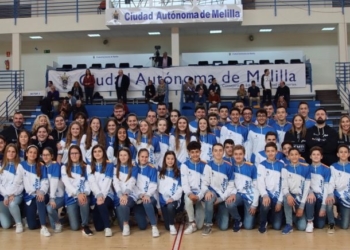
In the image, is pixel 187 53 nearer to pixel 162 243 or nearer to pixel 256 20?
pixel 256 20

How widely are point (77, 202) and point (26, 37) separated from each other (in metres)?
11.7

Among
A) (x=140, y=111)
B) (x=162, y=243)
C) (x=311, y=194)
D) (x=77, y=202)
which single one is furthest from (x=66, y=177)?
(x=140, y=111)

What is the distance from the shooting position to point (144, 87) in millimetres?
13547

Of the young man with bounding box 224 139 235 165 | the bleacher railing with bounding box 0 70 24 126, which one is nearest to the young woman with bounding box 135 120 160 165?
the young man with bounding box 224 139 235 165

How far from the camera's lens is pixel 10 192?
215 inches

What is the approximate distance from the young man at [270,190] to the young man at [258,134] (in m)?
0.89

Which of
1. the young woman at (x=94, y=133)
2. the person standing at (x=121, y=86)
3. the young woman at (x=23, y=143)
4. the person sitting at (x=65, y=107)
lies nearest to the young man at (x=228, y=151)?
the young woman at (x=94, y=133)

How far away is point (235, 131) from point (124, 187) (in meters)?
2.07

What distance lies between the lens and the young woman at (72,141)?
5901 mm

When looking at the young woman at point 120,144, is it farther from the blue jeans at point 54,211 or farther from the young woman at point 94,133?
the blue jeans at point 54,211

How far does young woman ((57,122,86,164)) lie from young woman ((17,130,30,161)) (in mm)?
469

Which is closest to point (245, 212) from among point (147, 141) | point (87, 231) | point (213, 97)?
point (147, 141)

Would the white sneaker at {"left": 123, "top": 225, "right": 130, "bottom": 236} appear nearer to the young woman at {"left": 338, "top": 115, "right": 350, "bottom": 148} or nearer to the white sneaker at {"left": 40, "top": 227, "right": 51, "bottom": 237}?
the white sneaker at {"left": 40, "top": 227, "right": 51, "bottom": 237}

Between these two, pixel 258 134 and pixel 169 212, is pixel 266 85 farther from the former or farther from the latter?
pixel 169 212
